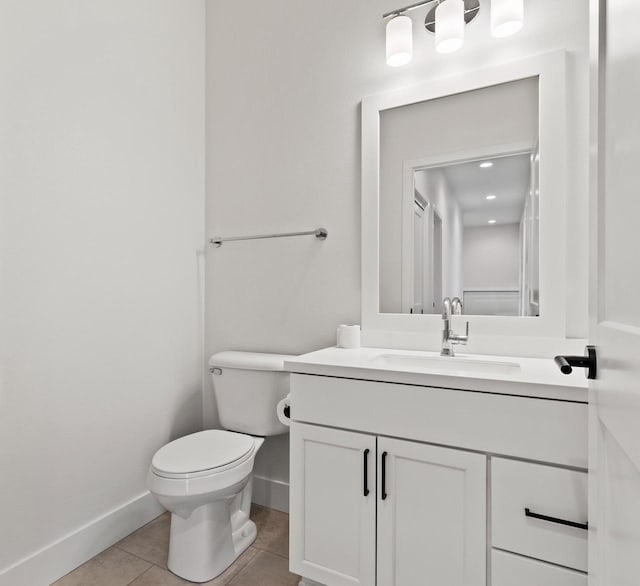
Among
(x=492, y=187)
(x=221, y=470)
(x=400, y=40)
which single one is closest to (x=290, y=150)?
(x=400, y=40)

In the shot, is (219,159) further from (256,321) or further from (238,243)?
(256,321)

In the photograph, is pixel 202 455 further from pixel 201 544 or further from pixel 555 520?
pixel 555 520

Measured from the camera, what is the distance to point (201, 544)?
1.45 metres

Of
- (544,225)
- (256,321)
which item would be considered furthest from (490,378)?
(256,321)

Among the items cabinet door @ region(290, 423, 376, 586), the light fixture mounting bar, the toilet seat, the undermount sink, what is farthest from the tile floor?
the light fixture mounting bar

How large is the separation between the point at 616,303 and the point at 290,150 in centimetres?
162

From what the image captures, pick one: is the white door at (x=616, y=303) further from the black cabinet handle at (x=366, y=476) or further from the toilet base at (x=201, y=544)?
the toilet base at (x=201, y=544)

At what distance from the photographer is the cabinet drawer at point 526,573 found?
95 centimetres

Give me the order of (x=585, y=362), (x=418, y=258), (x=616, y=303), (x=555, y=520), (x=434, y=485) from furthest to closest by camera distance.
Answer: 1. (x=418, y=258)
2. (x=434, y=485)
3. (x=555, y=520)
4. (x=585, y=362)
5. (x=616, y=303)

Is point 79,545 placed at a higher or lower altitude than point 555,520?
lower

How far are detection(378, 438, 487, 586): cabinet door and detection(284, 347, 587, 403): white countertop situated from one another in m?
0.19

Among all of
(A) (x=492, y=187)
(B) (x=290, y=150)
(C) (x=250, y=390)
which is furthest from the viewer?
(B) (x=290, y=150)

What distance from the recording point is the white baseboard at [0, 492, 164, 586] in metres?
1.35

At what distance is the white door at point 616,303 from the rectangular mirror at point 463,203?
798mm
